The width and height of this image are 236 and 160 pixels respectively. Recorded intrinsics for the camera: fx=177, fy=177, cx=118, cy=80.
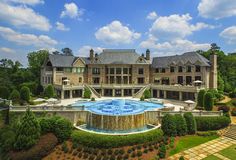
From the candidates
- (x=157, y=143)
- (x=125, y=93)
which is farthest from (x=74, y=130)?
(x=125, y=93)

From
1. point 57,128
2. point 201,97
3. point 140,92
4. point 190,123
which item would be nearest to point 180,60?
point 140,92

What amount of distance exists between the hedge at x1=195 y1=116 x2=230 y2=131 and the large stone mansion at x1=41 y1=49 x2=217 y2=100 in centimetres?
1547

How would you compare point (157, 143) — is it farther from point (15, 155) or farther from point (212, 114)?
point (15, 155)

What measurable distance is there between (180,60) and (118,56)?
19459 mm

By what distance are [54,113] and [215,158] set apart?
24121mm

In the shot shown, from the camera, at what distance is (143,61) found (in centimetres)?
5681

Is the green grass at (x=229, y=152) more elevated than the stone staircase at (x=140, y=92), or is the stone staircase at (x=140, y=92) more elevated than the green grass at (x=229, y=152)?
the stone staircase at (x=140, y=92)

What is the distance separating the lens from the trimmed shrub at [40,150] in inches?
834

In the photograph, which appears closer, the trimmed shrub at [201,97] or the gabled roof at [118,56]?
the trimmed shrub at [201,97]

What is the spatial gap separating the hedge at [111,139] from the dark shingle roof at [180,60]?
97.9 feet

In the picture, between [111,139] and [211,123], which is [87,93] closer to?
[111,139]

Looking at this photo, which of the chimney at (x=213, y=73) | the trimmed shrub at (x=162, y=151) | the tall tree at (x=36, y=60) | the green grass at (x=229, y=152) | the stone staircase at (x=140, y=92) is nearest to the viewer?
the green grass at (x=229, y=152)

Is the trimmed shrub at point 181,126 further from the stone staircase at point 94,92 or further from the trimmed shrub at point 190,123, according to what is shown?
the stone staircase at point 94,92

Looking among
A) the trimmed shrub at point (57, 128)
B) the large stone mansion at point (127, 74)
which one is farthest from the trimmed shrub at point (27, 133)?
the large stone mansion at point (127, 74)
